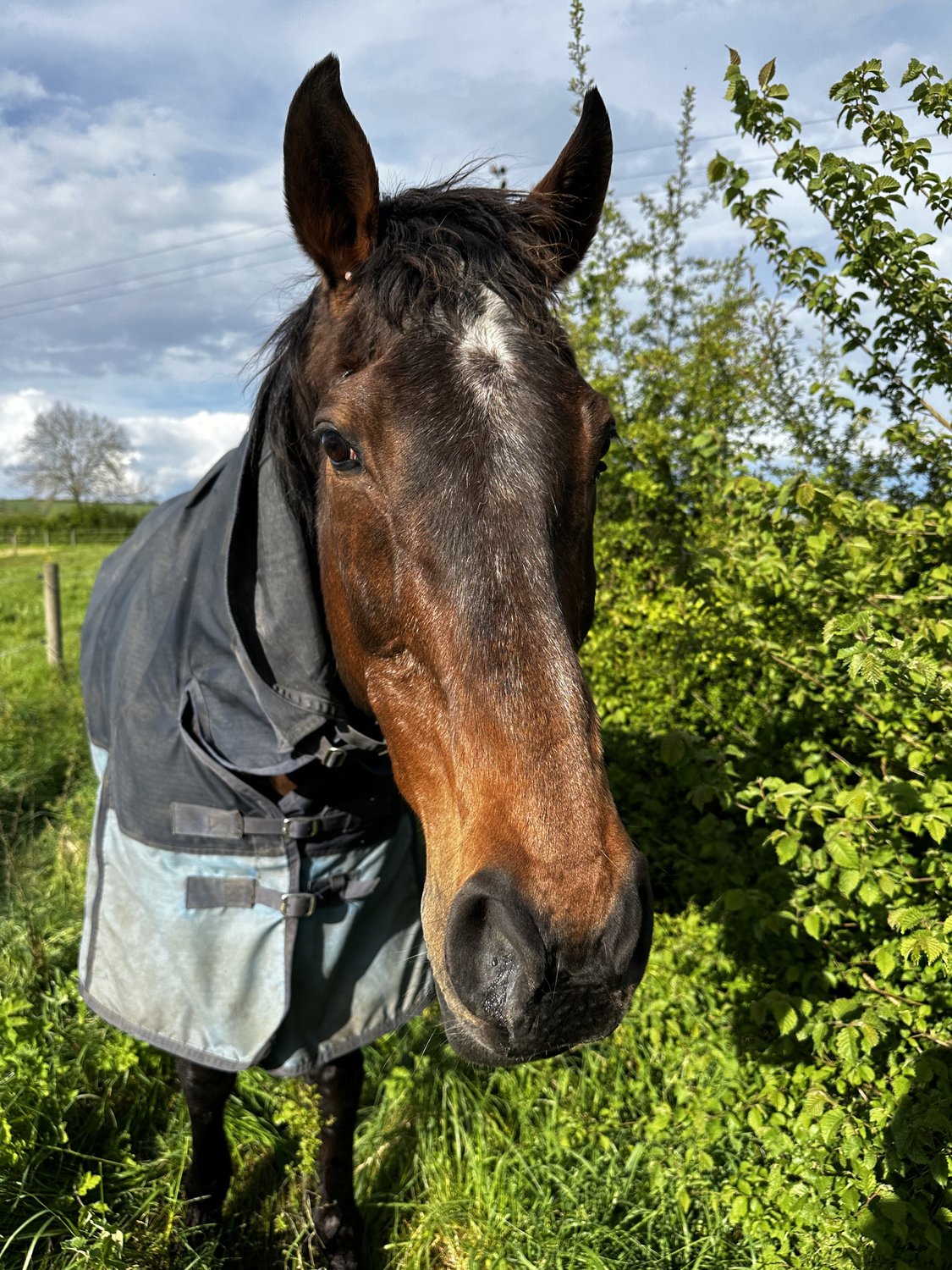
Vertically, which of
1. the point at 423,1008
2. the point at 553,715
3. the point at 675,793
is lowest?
the point at 423,1008

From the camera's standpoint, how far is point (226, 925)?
225cm

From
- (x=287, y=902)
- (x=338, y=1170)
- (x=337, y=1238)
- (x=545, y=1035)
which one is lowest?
(x=337, y=1238)

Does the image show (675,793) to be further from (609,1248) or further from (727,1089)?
(609,1248)

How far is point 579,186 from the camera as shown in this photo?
222 centimetres

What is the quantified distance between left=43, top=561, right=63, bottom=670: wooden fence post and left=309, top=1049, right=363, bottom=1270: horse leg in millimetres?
7125

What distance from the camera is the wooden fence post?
344 inches

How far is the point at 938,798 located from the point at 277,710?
1752mm

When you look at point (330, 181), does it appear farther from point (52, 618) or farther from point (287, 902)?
point (52, 618)

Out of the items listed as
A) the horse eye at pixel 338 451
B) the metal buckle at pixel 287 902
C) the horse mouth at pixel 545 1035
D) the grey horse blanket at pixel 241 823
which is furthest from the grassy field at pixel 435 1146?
the horse eye at pixel 338 451

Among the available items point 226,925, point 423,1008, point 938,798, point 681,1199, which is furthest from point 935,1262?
point 226,925

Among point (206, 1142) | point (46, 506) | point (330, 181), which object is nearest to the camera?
point (330, 181)

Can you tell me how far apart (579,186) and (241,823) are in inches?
78.3

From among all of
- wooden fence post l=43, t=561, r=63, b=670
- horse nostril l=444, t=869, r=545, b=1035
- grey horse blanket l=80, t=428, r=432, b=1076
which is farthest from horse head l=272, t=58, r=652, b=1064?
wooden fence post l=43, t=561, r=63, b=670

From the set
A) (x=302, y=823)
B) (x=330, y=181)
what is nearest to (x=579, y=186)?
(x=330, y=181)
